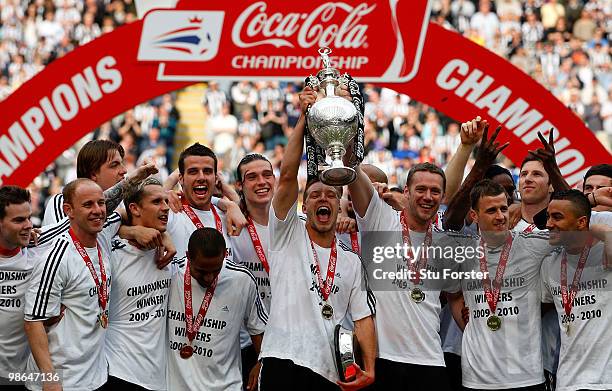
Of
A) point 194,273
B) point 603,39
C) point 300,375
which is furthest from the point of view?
point 603,39

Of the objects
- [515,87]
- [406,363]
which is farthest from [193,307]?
[515,87]

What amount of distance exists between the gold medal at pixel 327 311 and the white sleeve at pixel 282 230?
43 cm

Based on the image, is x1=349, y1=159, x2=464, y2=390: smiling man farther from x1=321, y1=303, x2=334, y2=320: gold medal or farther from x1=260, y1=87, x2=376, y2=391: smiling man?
x1=321, y1=303, x2=334, y2=320: gold medal

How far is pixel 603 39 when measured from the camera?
21.7 metres

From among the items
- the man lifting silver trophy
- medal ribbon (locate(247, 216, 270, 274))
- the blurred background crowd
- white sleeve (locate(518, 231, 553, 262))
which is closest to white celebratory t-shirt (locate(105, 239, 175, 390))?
medal ribbon (locate(247, 216, 270, 274))

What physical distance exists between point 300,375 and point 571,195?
6.46ft

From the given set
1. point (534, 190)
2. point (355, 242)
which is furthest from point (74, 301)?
point (534, 190)

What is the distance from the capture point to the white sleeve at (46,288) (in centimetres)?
689

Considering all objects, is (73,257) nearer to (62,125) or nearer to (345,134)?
(345,134)

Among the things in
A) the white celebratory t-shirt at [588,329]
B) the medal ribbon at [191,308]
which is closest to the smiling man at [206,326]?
the medal ribbon at [191,308]

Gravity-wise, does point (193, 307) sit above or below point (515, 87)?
below

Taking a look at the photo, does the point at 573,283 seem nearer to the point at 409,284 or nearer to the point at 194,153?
the point at 409,284

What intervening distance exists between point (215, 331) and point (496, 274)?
1790mm

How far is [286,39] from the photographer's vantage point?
30.7 feet
